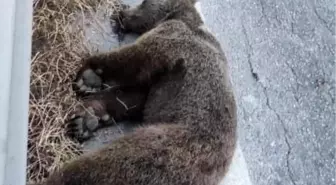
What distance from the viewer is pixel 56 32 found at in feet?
10.0

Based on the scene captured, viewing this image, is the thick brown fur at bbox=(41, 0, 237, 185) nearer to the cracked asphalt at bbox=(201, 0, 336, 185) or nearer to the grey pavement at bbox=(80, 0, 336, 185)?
the grey pavement at bbox=(80, 0, 336, 185)

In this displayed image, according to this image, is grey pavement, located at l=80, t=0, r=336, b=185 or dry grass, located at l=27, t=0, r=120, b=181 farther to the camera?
grey pavement, located at l=80, t=0, r=336, b=185

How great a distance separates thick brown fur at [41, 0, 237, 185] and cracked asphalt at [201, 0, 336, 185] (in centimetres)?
78

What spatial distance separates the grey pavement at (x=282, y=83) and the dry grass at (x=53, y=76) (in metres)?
0.29

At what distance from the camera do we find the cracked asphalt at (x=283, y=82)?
353 centimetres

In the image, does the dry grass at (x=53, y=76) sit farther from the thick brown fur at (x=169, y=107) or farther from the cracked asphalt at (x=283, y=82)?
the cracked asphalt at (x=283, y=82)

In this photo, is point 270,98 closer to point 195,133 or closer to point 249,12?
point 249,12

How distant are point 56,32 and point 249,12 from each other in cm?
177

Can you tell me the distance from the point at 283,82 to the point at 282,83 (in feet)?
0.05

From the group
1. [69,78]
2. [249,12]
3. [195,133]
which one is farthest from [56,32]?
[249,12]

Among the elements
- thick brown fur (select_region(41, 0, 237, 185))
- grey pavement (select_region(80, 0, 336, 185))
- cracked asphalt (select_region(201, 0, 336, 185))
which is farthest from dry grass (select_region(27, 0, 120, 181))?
cracked asphalt (select_region(201, 0, 336, 185))

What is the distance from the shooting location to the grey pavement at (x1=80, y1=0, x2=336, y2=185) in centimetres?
353

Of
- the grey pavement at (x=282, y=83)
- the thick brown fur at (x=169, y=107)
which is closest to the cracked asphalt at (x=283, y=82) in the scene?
the grey pavement at (x=282, y=83)

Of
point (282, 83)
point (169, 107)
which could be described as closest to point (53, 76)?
point (169, 107)
